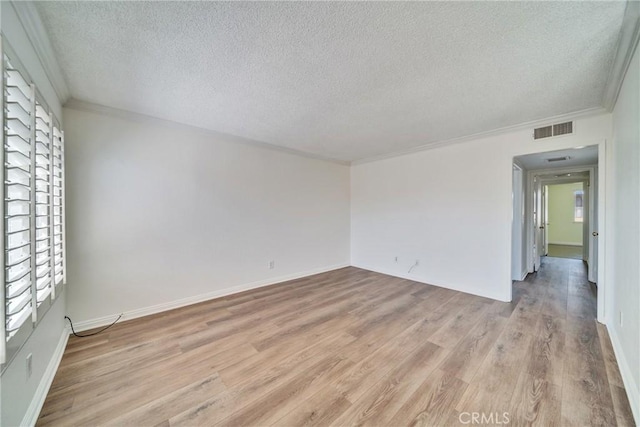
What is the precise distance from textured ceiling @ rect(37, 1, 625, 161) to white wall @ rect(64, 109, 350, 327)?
412 mm

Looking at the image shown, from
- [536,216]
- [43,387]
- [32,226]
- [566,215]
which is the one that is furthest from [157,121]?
[566,215]

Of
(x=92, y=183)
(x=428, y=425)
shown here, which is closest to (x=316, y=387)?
(x=428, y=425)

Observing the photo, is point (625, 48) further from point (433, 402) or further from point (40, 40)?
point (40, 40)

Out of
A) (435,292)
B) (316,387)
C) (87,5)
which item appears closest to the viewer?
(87,5)

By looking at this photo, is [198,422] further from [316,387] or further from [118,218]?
[118,218]

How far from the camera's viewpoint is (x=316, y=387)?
5.57ft

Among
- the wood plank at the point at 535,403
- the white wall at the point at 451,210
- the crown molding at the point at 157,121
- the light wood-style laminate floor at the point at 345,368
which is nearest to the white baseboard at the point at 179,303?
the light wood-style laminate floor at the point at 345,368

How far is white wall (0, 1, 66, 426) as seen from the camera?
3.84 feet

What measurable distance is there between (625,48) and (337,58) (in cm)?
193

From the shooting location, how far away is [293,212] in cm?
436

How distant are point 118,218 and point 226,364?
204cm

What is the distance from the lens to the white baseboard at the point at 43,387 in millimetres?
1371

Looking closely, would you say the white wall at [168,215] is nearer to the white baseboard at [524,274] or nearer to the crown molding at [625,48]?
the crown molding at [625,48]

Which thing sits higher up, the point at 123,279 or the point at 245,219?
the point at 245,219
